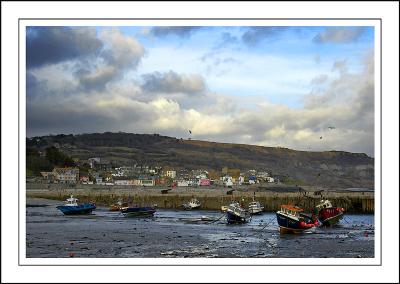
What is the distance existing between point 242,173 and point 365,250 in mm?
7543

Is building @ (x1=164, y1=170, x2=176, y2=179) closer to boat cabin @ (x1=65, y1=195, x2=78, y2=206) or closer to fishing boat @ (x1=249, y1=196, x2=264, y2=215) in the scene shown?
boat cabin @ (x1=65, y1=195, x2=78, y2=206)

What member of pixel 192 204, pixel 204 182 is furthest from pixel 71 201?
pixel 192 204

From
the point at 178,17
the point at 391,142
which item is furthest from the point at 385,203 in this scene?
the point at 178,17

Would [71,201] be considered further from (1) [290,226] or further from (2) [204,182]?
(1) [290,226]

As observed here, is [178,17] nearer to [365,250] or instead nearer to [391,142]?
[391,142]

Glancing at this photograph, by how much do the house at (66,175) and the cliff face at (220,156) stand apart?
134 centimetres

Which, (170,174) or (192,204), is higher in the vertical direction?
(170,174)

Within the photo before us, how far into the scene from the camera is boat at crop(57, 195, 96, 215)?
2483 centimetres

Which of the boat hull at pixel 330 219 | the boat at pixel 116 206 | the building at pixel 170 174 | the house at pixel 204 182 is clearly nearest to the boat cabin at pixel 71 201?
the boat at pixel 116 206

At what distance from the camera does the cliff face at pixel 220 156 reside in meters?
16.4

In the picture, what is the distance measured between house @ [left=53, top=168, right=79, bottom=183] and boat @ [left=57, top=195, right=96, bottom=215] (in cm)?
180

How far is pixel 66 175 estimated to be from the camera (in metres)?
22.4

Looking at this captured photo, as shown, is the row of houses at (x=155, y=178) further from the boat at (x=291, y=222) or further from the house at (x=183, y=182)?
the boat at (x=291, y=222)

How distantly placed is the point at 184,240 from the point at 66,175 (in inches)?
325
